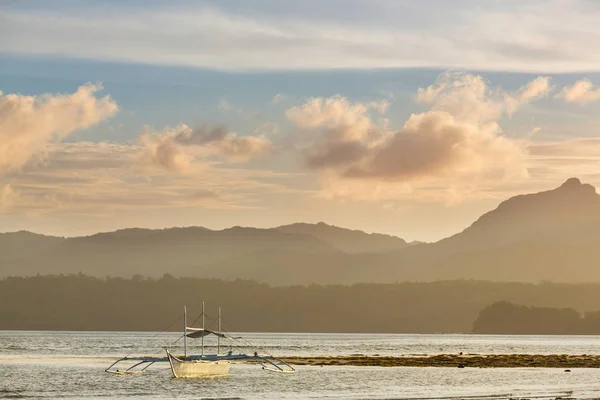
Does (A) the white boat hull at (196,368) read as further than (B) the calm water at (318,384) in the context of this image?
Yes

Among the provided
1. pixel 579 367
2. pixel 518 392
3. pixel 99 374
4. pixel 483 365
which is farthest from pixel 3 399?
pixel 579 367

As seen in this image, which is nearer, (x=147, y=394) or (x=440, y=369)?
(x=147, y=394)

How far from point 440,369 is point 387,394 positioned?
55669mm

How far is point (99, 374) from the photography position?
456 ft

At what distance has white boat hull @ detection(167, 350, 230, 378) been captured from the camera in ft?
396

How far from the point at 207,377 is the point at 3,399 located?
110 feet

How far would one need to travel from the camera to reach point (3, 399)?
313 feet

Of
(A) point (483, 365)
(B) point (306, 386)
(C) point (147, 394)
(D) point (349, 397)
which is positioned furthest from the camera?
(A) point (483, 365)

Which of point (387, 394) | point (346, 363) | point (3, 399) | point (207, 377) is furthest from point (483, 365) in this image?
point (3, 399)

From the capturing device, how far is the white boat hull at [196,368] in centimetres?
12056

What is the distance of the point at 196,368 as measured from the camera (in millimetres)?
120938

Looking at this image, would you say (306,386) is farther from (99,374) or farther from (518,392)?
(99,374)

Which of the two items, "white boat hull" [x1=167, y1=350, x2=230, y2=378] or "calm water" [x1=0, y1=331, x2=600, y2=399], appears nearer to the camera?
"calm water" [x1=0, y1=331, x2=600, y2=399]

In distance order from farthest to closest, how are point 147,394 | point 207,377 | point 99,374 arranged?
1. point 99,374
2. point 207,377
3. point 147,394
